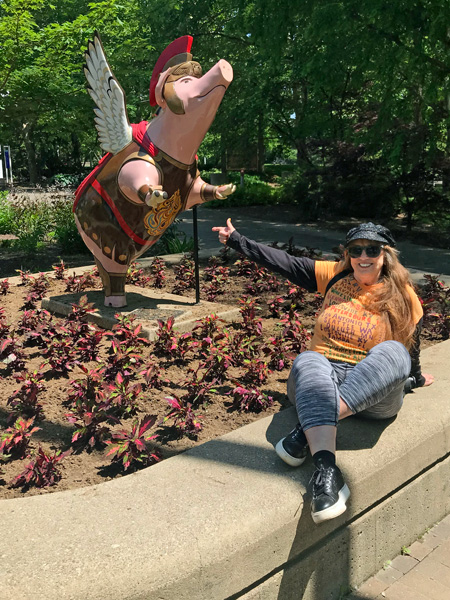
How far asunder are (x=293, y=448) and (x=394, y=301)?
0.89 meters

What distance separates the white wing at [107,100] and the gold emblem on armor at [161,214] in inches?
22.4

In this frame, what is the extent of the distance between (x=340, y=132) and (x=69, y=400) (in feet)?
49.0

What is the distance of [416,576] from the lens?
2.55 m

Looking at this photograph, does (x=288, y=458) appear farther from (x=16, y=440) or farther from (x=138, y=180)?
(x=138, y=180)

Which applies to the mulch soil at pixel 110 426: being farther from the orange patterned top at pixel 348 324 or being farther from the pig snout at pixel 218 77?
the pig snout at pixel 218 77

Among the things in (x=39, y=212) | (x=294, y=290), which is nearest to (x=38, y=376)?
(x=294, y=290)

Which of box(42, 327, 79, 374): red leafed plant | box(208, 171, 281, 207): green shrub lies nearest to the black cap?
box(42, 327, 79, 374): red leafed plant

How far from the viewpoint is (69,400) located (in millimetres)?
3375

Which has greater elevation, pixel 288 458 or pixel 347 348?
pixel 347 348

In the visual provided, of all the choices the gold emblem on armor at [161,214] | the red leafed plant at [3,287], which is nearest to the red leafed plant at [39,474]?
the gold emblem on armor at [161,214]

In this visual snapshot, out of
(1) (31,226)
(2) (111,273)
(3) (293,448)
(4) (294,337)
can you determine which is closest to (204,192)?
(2) (111,273)

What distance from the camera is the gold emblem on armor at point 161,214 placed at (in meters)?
4.84

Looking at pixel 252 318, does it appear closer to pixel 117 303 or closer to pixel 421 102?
pixel 117 303

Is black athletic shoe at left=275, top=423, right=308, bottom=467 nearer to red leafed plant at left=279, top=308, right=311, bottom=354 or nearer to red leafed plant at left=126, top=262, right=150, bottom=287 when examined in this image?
red leafed plant at left=279, top=308, right=311, bottom=354
